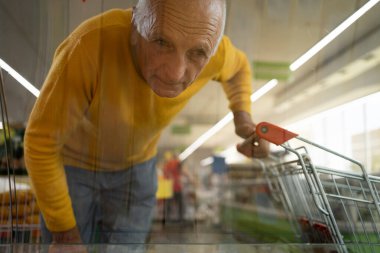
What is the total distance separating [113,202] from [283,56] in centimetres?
60

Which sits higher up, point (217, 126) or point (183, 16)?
point (183, 16)

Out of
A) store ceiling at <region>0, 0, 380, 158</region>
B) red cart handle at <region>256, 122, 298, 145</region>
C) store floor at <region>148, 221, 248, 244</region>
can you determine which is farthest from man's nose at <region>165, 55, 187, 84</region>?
store floor at <region>148, 221, 248, 244</region>

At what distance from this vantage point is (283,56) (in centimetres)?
100

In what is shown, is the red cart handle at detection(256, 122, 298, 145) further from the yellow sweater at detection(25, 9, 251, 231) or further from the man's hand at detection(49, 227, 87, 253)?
the man's hand at detection(49, 227, 87, 253)

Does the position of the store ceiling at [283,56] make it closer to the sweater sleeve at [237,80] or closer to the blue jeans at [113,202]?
the sweater sleeve at [237,80]

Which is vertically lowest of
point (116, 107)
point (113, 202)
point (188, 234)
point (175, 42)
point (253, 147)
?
point (188, 234)

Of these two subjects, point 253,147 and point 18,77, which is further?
point 253,147

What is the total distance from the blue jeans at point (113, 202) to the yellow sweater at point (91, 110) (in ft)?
0.08

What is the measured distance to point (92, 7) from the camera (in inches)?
35.5

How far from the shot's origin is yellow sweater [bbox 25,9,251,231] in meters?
0.86

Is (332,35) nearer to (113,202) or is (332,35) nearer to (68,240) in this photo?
(113,202)

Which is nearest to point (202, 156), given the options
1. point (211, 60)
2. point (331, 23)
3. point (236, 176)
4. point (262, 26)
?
point (236, 176)

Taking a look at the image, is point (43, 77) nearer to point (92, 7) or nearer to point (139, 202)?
point (92, 7)

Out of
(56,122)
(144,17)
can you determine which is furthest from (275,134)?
(56,122)
